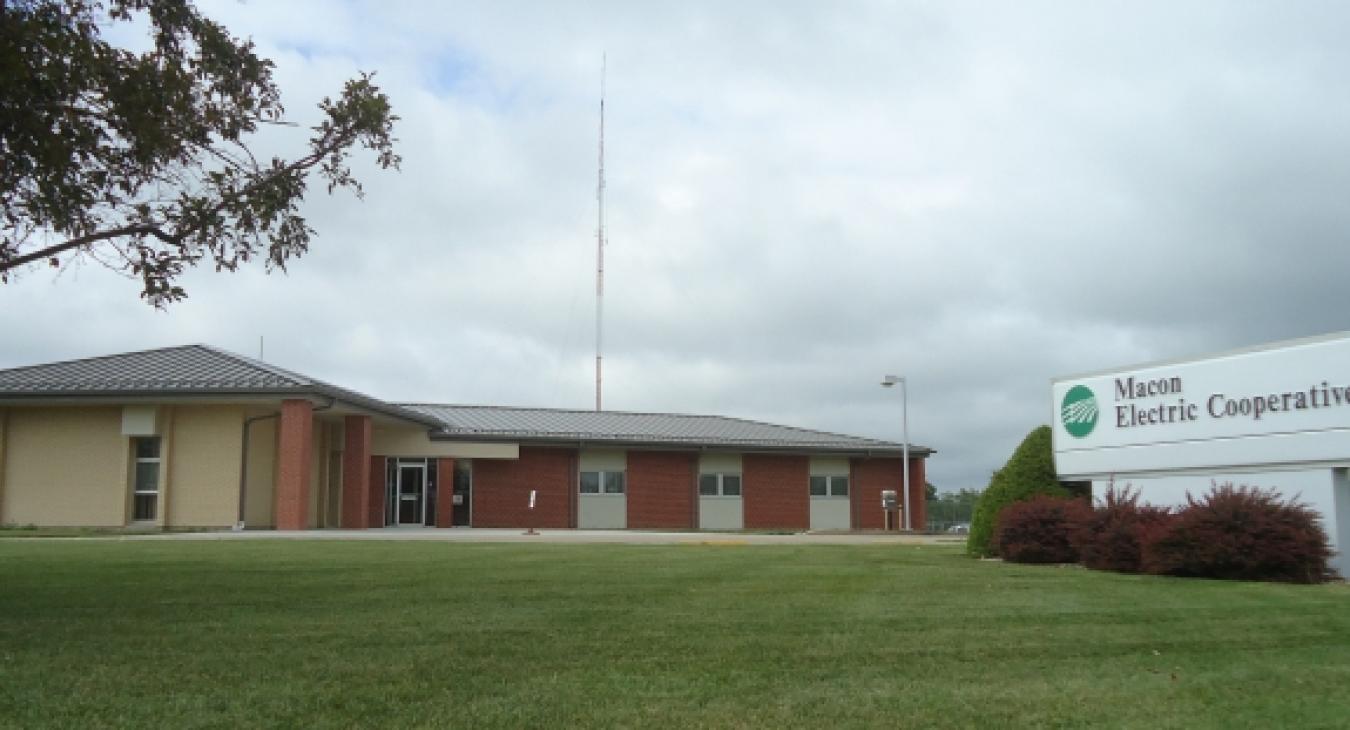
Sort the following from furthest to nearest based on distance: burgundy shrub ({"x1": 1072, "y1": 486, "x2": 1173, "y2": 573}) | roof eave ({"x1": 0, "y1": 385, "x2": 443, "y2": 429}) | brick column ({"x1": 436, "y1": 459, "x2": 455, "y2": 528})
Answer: brick column ({"x1": 436, "y1": 459, "x2": 455, "y2": 528})
roof eave ({"x1": 0, "y1": 385, "x2": 443, "y2": 429})
burgundy shrub ({"x1": 1072, "y1": 486, "x2": 1173, "y2": 573})

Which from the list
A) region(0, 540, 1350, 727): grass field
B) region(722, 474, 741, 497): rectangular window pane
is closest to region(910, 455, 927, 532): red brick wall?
region(722, 474, 741, 497): rectangular window pane

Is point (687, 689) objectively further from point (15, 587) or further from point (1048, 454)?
point (1048, 454)

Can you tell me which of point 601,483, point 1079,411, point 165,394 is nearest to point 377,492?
point 601,483

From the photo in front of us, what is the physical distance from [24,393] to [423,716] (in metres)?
27.2

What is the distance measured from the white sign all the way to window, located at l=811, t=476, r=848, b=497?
24.7m

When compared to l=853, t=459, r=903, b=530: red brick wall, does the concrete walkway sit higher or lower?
lower

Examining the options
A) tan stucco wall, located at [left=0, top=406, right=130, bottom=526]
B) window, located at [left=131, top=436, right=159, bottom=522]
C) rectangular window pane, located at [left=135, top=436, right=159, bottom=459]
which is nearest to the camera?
tan stucco wall, located at [left=0, top=406, right=130, bottom=526]

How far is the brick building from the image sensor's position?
28.7 m

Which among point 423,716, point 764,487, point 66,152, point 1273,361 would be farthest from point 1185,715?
point 764,487

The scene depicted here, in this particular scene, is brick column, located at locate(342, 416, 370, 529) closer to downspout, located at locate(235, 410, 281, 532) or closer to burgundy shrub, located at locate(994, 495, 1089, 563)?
downspout, located at locate(235, 410, 281, 532)

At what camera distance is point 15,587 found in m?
10.2

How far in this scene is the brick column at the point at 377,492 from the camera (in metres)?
36.8

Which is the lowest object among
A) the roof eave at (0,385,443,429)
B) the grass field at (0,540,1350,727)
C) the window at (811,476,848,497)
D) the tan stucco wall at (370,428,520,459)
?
the grass field at (0,540,1350,727)

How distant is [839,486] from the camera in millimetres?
43406
